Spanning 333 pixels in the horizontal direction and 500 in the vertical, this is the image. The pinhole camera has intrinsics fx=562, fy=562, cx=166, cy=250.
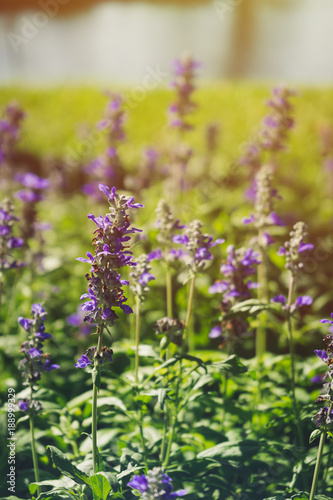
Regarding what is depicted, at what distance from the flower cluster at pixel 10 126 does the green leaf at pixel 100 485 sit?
3662mm

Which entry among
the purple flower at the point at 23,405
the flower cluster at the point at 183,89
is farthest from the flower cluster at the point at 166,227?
the flower cluster at the point at 183,89

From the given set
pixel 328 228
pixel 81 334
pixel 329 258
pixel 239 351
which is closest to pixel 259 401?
pixel 239 351

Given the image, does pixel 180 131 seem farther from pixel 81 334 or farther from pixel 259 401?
pixel 259 401

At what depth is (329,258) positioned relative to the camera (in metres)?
5.96

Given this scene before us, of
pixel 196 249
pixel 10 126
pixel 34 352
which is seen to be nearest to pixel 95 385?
pixel 34 352

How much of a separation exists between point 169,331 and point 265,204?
1.09m

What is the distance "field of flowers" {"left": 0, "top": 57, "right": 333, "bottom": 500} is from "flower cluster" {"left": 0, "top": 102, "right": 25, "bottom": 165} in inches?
0.5

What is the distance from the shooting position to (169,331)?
2852 mm

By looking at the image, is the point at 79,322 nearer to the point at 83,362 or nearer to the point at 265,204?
the point at 265,204

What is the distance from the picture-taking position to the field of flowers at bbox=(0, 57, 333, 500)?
8.63ft

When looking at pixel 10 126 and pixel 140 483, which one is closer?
pixel 140 483

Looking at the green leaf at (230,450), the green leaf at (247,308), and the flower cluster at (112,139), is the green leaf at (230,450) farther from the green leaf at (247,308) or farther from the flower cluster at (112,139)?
the flower cluster at (112,139)

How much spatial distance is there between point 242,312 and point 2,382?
1.86 meters

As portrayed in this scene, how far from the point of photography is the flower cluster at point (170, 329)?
282 centimetres
